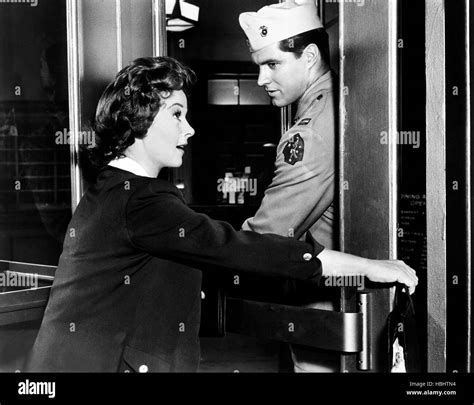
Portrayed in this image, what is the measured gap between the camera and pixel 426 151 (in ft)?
3.29

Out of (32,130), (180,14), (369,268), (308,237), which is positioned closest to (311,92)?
(308,237)

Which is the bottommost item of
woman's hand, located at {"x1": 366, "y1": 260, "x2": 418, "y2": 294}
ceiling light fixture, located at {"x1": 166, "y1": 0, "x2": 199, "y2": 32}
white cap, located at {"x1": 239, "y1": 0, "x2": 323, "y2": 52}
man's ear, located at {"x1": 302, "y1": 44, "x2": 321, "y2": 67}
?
woman's hand, located at {"x1": 366, "y1": 260, "x2": 418, "y2": 294}

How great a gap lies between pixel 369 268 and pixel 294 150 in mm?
303

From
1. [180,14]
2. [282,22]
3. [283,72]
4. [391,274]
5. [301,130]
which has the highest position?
[180,14]

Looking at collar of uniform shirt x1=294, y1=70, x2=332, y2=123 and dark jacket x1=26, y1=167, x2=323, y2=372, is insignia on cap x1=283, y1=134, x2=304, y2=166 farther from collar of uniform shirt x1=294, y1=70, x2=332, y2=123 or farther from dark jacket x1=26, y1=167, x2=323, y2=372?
dark jacket x1=26, y1=167, x2=323, y2=372

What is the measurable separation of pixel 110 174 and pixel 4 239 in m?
0.68

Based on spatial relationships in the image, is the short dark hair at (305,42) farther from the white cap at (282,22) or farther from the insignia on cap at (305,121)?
the insignia on cap at (305,121)

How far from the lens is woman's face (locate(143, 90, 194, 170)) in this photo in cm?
108

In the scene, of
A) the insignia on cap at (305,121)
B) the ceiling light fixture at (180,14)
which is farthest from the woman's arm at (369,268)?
the ceiling light fixture at (180,14)

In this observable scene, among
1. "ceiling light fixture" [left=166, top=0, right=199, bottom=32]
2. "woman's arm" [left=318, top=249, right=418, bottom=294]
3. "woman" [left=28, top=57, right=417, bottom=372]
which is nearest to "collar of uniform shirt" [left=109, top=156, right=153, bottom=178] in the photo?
"woman" [left=28, top=57, right=417, bottom=372]

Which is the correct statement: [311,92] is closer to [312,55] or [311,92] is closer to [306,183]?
[312,55]

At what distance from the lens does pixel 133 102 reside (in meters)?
1.08
